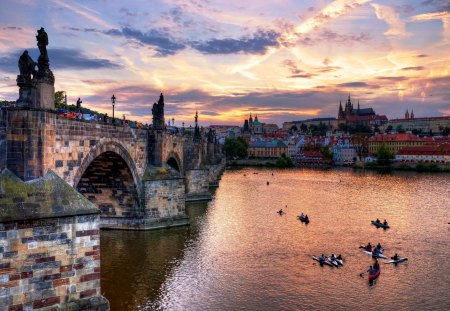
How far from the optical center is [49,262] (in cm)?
1480

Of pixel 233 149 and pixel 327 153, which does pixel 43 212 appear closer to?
pixel 327 153

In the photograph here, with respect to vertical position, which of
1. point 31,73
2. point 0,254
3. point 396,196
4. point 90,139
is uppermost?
point 31,73

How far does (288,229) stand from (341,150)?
125648 mm

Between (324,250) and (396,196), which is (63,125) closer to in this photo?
(324,250)

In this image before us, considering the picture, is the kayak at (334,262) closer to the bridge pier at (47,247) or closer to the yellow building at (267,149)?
the bridge pier at (47,247)

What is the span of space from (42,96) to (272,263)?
15351 mm

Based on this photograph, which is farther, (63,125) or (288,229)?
(288,229)

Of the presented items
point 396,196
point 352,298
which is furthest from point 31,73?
point 396,196

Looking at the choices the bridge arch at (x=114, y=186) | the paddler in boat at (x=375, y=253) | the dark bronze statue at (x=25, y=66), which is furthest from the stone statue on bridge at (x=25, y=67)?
the paddler in boat at (x=375, y=253)

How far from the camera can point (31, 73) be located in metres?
16.5

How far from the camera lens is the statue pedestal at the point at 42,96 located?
16444 millimetres

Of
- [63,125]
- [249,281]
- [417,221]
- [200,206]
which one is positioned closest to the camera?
[63,125]

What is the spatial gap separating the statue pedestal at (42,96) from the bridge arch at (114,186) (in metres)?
11.7

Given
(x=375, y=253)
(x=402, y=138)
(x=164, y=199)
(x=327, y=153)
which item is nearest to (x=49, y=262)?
(x=164, y=199)
